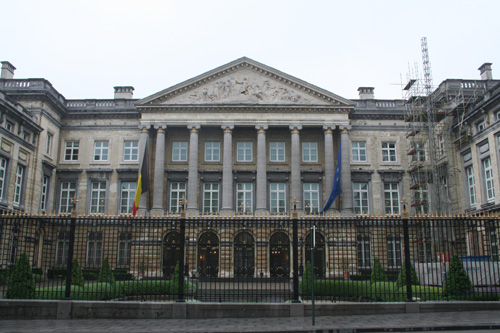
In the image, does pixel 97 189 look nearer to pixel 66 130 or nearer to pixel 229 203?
pixel 66 130

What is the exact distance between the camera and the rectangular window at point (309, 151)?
145 ft

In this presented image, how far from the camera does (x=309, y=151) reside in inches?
1742

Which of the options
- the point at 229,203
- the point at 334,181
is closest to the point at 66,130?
the point at 229,203

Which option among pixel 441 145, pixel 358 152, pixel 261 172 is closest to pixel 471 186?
pixel 441 145

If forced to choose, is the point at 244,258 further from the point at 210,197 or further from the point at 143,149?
the point at 143,149

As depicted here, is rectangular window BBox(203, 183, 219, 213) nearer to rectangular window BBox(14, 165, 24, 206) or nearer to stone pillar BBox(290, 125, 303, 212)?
stone pillar BBox(290, 125, 303, 212)

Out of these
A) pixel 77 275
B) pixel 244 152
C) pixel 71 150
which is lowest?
pixel 77 275

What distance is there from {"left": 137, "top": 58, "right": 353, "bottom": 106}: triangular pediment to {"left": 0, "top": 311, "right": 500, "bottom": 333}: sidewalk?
30022 millimetres

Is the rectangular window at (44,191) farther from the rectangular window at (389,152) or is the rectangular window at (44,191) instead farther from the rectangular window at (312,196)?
the rectangular window at (389,152)

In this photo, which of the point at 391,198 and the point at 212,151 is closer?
the point at 391,198

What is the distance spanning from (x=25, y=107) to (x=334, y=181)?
88.8 ft

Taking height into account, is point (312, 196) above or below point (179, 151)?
below

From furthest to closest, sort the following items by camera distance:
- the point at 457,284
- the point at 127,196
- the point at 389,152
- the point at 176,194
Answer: the point at 389,152 < the point at 127,196 < the point at 176,194 < the point at 457,284

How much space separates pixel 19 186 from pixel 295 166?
23.0 meters
